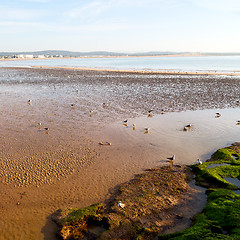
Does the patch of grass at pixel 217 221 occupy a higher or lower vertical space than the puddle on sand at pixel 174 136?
lower

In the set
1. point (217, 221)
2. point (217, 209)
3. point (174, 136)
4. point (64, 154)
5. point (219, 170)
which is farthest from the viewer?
point (174, 136)

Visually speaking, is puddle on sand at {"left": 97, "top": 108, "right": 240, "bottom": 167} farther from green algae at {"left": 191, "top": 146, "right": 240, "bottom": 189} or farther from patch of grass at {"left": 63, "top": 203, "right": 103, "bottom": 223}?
patch of grass at {"left": 63, "top": 203, "right": 103, "bottom": 223}

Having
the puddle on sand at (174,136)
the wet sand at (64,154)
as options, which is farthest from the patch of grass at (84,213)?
the puddle on sand at (174,136)

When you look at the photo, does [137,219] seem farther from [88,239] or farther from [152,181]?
[152,181]

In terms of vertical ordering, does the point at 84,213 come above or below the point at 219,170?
below

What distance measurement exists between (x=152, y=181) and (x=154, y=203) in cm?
170

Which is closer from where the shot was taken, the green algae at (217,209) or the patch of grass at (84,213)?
the green algae at (217,209)

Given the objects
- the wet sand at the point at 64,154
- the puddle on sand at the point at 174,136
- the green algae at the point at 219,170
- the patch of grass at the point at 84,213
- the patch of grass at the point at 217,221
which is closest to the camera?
the patch of grass at the point at 217,221

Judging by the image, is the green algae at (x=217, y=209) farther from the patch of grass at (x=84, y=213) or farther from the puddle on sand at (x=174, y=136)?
the patch of grass at (x=84, y=213)

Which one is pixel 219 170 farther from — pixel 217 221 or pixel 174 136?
pixel 174 136

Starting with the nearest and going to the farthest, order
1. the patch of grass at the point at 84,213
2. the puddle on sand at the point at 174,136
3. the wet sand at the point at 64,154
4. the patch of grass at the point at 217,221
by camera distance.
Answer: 1. the patch of grass at the point at 217,221
2. the patch of grass at the point at 84,213
3. the wet sand at the point at 64,154
4. the puddle on sand at the point at 174,136

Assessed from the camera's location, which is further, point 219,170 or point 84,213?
point 219,170

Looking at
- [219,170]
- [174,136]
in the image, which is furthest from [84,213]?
[174,136]

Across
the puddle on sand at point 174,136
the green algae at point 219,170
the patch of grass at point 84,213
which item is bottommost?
the patch of grass at point 84,213
